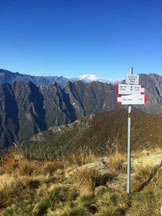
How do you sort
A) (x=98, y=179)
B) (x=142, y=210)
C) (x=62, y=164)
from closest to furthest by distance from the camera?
(x=142, y=210) < (x=98, y=179) < (x=62, y=164)

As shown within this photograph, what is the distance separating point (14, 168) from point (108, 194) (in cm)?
444

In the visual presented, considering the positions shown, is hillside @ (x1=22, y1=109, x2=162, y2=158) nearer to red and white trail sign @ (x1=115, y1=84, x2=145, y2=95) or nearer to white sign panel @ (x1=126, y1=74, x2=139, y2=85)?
red and white trail sign @ (x1=115, y1=84, x2=145, y2=95)

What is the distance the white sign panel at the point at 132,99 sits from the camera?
4.86 m

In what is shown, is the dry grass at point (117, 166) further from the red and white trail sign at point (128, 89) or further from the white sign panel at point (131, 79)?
the white sign panel at point (131, 79)

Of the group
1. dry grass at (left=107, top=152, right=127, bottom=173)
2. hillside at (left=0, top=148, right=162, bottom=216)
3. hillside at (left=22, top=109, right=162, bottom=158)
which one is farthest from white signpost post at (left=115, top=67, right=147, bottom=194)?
hillside at (left=22, top=109, right=162, bottom=158)

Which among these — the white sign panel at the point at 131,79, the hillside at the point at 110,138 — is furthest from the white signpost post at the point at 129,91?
the hillside at the point at 110,138

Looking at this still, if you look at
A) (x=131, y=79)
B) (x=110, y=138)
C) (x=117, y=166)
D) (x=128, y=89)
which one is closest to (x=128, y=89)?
(x=128, y=89)

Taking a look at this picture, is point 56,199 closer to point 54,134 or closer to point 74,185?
point 74,185

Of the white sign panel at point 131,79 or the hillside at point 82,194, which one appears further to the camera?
the white sign panel at point 131,79

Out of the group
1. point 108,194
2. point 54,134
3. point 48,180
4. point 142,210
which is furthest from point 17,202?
point 54,134

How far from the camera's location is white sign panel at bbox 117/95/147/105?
4864 mm

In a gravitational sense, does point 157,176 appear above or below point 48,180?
above

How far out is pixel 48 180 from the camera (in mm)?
6184

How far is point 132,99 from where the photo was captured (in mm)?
4953
